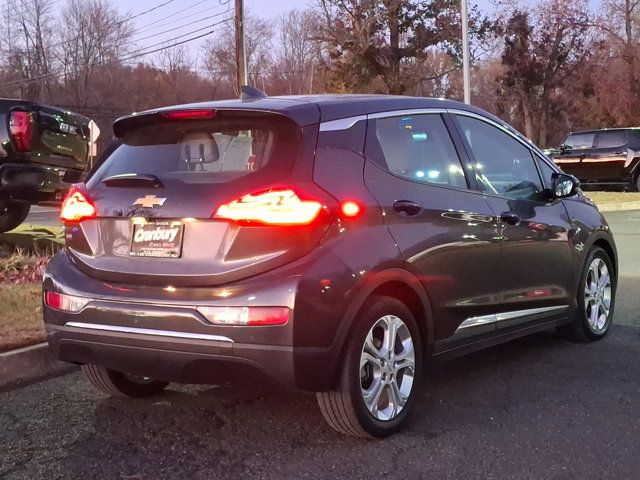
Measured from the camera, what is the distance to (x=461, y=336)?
4180mm

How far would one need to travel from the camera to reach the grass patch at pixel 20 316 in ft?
16.4

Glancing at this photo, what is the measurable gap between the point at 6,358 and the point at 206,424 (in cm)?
156

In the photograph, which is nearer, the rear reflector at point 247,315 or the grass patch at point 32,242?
the rear reflector at point 247,315

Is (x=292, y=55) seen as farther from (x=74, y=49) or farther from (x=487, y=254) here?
(x=487, y=254)

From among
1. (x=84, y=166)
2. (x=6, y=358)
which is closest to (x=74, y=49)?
(x=84, y=166)

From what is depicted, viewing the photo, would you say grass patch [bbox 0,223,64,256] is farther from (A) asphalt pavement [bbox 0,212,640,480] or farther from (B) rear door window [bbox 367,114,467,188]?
(B) rear door window [bbox 367,114,467,188]

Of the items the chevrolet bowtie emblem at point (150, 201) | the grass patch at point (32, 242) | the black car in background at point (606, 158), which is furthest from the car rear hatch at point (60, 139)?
the black car in background at point (606, 158)

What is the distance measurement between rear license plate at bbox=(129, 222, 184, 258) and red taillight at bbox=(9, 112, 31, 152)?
5.61 m

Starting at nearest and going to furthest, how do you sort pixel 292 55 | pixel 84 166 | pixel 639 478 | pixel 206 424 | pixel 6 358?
pixel 639 478, pixel 206 424, pixel 6 358, pixel 84 166, pixel 292 55

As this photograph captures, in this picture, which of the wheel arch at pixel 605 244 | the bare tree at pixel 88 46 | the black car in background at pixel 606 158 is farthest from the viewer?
the bare tree at pixel 88 46

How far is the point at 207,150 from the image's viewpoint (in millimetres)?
3695

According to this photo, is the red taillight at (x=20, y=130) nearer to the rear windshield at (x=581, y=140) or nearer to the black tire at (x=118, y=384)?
the black tire at (x=118, y=384)

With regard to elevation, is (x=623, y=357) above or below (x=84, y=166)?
below

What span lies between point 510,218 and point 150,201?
224 cm
